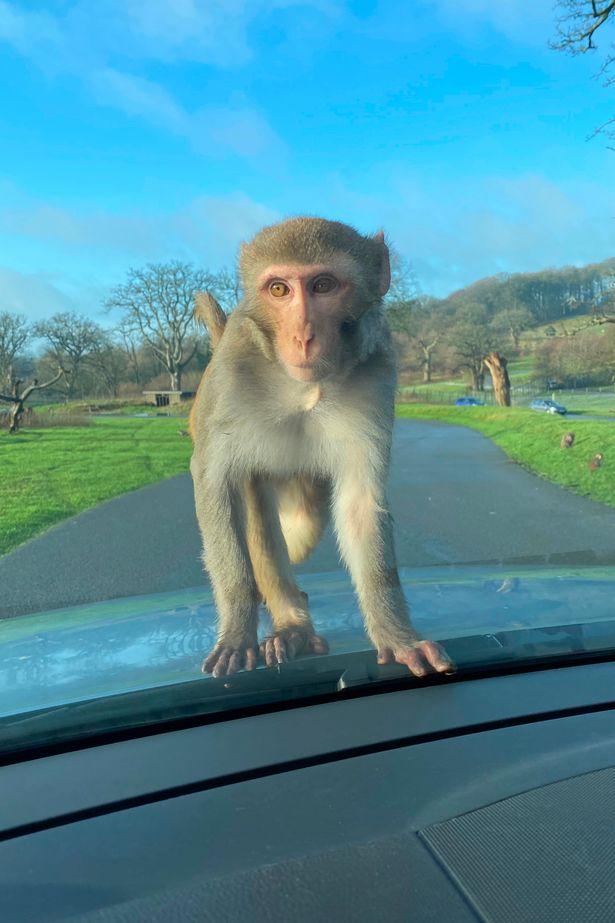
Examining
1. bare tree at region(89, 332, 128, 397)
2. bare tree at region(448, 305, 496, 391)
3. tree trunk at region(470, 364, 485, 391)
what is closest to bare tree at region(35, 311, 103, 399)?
bare tree at region(89, 332, 128, 397)

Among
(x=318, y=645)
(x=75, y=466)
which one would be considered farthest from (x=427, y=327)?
(x=318, y=645)

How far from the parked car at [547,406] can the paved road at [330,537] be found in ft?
39.0

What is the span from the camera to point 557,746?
7.50 feet

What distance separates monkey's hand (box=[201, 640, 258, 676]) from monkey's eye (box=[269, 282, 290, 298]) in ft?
4.54

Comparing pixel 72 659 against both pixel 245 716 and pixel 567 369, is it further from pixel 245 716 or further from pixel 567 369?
pixel 567 369

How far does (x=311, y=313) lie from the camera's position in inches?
129

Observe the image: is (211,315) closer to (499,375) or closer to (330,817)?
(330,817)

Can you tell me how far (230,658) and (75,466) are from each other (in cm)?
912

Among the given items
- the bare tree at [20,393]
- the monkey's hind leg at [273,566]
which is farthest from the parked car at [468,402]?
the monkey's hind leg at [273,566]

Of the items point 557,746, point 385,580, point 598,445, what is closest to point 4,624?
point 385,580

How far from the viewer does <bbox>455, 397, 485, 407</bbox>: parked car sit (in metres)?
25.6

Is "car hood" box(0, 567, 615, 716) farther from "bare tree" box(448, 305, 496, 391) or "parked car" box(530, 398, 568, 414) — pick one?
"parked car" box(530, 398, 568, 414)

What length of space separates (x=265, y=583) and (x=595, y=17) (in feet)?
45.4

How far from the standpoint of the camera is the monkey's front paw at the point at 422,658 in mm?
2658
